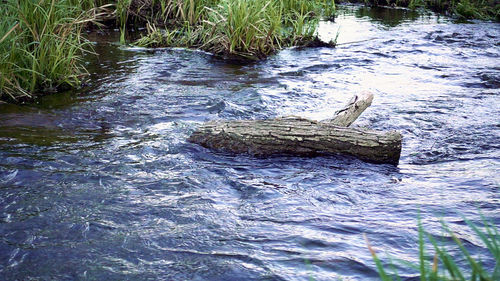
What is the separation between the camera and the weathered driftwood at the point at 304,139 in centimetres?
436

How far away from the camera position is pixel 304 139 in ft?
14.5

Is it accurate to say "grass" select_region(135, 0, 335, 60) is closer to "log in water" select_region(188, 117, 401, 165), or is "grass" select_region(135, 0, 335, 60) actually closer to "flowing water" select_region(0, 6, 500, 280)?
"flowing water" select_region(0, 6, 500, 280)

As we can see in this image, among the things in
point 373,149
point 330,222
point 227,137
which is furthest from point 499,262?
point 227,137

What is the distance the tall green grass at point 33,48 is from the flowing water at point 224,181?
25 cm

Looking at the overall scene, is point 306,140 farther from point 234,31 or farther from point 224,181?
point 234,31

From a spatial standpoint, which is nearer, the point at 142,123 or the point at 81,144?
the point at 81,144

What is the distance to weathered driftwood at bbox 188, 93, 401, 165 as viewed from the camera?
4.36 meters

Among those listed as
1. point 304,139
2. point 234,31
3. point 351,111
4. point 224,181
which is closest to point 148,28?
point 234,31

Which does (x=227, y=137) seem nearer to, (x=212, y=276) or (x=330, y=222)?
(x=330, y=222)

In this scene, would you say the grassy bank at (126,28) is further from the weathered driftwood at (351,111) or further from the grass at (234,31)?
the weathered driftwood at (351,111)

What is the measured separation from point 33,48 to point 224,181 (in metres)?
3.14

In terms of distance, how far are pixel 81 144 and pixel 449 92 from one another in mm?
4360

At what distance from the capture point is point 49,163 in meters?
4.22

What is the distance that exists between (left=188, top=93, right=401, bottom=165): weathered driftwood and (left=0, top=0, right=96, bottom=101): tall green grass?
94.3 inches
